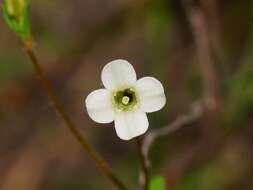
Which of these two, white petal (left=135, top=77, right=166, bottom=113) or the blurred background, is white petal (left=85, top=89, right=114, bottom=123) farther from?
the blurred background

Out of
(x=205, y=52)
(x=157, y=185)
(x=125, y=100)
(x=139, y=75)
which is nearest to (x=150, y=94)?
(x=125, y=100)

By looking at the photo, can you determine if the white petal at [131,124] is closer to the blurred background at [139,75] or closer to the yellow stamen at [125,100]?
the yellow stamen at [125,100]

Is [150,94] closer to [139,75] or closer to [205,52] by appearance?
[205,52]

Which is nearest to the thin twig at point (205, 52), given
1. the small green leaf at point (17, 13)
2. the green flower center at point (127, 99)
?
the green flower center at point (127, 99)

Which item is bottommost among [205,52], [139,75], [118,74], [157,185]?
[139,75]

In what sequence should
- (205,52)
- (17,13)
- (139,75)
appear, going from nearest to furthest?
(17,13), (205,52), (139,75)

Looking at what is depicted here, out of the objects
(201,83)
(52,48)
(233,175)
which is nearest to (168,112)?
(201,83)
